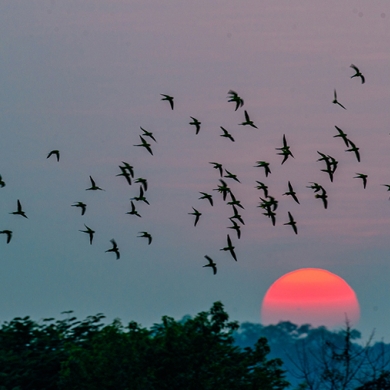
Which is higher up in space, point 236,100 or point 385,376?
point 236,100

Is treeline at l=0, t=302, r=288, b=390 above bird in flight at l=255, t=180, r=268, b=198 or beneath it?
beneath

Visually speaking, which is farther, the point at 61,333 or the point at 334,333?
the point at 334,333

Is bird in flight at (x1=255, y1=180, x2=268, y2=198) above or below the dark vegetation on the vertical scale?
above

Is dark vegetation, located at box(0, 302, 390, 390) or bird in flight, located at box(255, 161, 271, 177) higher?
bird in flight, located at box(255, 161, 271, 177)

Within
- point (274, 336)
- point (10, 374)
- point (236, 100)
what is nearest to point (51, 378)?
point (10, 374)

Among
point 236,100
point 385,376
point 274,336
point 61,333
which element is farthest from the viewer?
point 274,336

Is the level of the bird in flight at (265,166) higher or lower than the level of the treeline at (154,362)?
higher

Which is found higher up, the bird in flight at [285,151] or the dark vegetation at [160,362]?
the bird in flight at [285,151]

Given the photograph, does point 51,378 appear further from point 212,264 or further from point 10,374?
point 212,264

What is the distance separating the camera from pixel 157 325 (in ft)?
155

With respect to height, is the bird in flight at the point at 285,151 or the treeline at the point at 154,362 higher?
the bird in flight at the point at 285,151

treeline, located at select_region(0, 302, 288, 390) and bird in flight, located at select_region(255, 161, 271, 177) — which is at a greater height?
bird in flight, located at select_region(255, 161, 271, 177)

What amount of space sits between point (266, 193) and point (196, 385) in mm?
11652

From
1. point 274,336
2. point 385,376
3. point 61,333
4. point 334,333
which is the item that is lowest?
point 385,376
